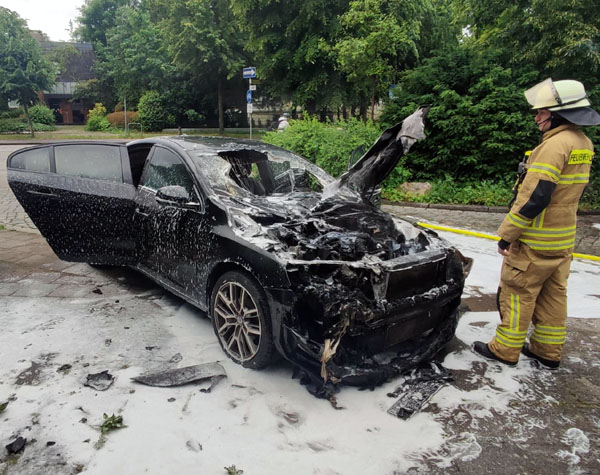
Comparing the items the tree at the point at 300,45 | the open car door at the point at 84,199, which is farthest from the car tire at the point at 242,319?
the tree at the point at 300,45

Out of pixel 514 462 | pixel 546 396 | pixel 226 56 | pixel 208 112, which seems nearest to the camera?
pixel 514 462

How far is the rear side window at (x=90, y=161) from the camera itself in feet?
14.7

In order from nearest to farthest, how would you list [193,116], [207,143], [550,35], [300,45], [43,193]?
[207,143], [43,193], [550,35], [300,45], [193,116]

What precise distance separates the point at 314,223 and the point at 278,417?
147cm

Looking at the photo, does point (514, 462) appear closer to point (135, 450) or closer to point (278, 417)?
point (278, 417)

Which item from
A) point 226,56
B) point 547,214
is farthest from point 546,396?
point 226,56

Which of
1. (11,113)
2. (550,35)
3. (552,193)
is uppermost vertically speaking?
(11,113)

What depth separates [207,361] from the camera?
335 centimetres

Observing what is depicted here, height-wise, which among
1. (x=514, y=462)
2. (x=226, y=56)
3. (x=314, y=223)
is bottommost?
(x=514, y=462)

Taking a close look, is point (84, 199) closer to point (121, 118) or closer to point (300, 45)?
point (300, 45)

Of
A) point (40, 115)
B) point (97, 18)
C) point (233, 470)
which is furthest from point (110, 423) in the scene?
point (97, 18)

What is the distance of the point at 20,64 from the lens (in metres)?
27.4

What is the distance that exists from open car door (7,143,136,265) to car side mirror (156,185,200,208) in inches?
24.2

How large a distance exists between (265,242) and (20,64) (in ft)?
103
